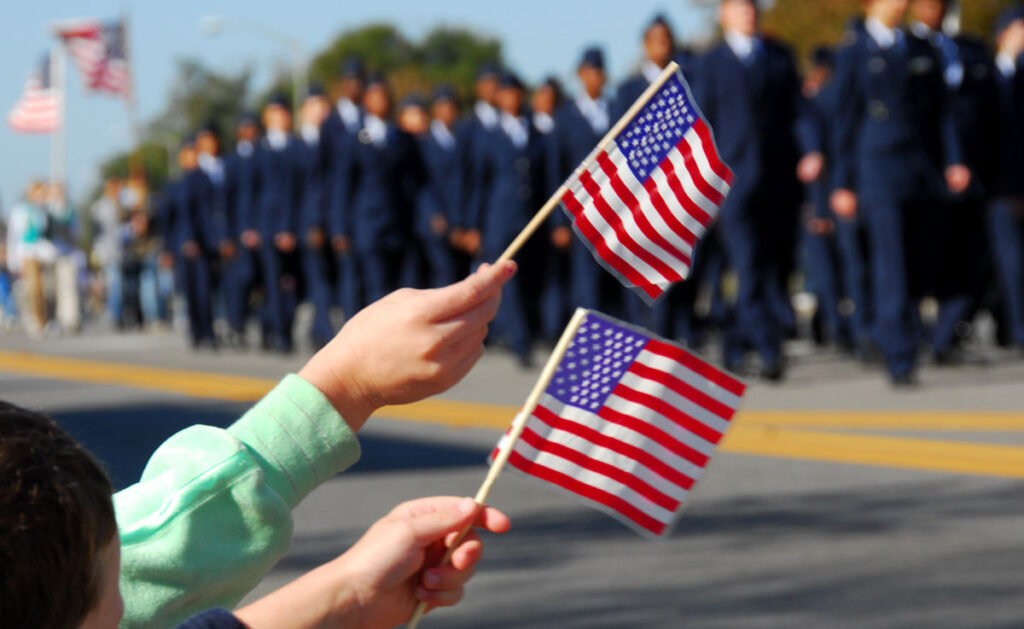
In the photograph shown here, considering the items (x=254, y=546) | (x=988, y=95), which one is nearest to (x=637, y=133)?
(x=254, y=546)

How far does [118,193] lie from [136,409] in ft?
51.1

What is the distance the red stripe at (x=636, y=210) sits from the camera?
8.11 ft

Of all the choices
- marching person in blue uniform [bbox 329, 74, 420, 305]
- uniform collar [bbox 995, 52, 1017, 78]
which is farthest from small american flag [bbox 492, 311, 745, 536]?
marching person in blue uniform [bbox 329, 74, 420, 305]

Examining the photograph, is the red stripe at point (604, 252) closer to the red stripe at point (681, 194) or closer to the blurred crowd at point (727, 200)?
the red stripe at point (681, 194)

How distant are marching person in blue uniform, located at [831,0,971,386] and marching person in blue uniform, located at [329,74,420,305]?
5563mm

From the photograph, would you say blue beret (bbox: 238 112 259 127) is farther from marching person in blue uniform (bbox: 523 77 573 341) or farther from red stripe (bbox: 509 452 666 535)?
red stripe (bbox: 509 452 666 535)

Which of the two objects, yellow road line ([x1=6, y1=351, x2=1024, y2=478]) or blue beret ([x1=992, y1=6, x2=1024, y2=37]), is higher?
blue beret ([x1=992, y1=6, x2=1024, y2=37])

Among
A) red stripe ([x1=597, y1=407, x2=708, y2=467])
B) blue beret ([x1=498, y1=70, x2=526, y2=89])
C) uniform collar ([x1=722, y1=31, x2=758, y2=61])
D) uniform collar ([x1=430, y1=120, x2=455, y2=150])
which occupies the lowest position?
uniform collar ([x1=430, y1=120, x2=455, y2=150])

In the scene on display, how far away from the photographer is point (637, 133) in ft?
8.16

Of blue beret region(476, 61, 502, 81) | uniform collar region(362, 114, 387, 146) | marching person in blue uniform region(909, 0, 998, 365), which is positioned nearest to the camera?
marching person in blue uniform region(909, 0, 998, 365)

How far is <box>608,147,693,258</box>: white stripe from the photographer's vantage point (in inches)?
97.7

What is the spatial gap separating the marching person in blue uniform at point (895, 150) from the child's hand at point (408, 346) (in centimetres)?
836

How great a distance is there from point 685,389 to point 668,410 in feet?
0.12

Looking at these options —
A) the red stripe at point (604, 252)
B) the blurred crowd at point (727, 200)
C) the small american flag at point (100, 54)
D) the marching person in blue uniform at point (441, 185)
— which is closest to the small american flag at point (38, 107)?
the small american flag at point (100, 54)
